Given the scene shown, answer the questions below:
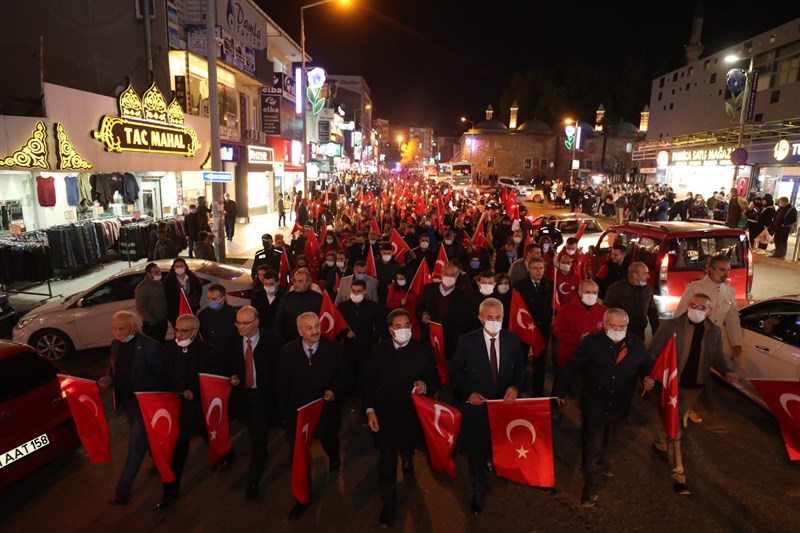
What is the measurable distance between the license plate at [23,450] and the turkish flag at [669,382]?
18.9 ft

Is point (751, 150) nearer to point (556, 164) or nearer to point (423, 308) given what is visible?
point (423, 308)

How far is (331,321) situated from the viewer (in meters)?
6.37

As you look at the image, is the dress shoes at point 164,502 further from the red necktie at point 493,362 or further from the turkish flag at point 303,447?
the red necktie at point 493,362

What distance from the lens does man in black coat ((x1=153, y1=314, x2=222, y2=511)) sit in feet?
15.8

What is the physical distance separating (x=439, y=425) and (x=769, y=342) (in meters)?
4.29

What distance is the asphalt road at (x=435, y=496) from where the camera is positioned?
4.50 m

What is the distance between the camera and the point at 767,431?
6.05m

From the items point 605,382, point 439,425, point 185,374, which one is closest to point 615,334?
point 605,382

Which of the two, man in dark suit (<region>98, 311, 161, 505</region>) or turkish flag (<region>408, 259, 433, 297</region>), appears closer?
man in dark suit (<region>98, 311, 161, 505</region>)

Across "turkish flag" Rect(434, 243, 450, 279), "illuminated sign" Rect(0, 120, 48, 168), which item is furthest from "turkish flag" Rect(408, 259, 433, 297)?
"illuminated sign" Rect(0, 120, 48, 168)

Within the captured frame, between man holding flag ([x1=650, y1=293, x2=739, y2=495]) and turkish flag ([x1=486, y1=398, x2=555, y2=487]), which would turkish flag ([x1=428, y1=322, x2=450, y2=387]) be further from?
man holding flag ([x1=650, y1=293, x2=739, y2=495])

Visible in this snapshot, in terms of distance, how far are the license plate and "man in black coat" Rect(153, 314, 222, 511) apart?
4.00 ft

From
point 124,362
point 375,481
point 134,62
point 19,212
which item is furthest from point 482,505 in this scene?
point 134,62

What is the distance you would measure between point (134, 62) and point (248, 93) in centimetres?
→ 1112
